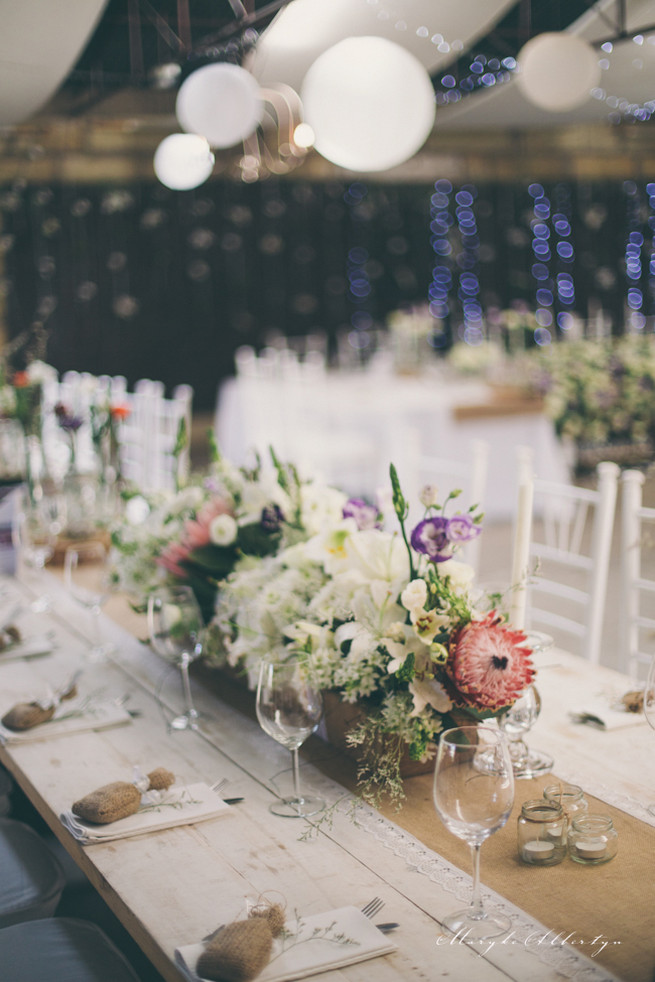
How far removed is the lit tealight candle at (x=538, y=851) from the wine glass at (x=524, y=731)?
0.77 feet

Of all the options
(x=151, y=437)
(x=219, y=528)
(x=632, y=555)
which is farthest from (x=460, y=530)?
(x=151, y=437)

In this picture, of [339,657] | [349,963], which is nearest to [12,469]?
[339,657]

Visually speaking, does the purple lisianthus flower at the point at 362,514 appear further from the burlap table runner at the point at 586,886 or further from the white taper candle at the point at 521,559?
the burlap table runner at the point at 586,886

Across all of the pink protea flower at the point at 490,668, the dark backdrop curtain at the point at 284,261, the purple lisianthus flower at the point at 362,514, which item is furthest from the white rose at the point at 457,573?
the dark backdrop curtain at the point at 284,261

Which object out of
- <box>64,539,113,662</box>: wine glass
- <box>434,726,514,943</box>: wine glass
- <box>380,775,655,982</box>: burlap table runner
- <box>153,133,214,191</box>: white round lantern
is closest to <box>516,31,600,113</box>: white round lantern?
<box>153,133,214,191</box>: white round lantern

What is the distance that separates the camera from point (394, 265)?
10.9 m

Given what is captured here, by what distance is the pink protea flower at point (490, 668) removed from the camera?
4.46 ft

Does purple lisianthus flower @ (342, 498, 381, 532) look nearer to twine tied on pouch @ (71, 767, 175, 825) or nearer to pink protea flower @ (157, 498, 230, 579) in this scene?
pink protea flower @ (157, 498, 230, 579)

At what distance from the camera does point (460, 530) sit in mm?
1440

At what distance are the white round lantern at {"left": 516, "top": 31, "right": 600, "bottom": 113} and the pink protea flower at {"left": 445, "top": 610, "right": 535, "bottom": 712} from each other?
3.28 m

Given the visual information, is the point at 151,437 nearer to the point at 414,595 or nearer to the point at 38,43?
the point at 38,43

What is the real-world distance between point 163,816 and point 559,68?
3.55m

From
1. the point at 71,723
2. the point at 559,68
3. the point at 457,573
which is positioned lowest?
the point at 71,723

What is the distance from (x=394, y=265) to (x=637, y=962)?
10.3 meters
